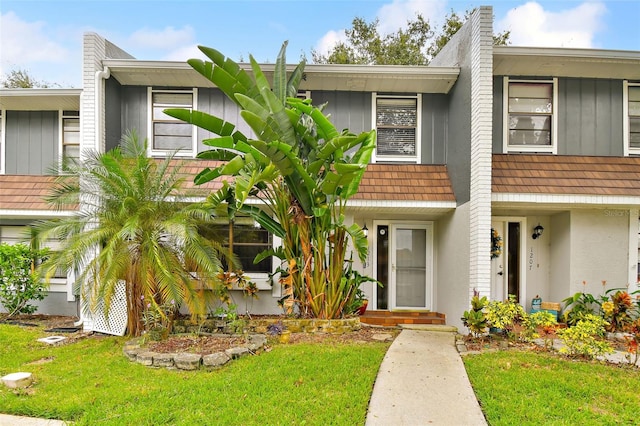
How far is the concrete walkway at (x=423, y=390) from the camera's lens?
3758 mm

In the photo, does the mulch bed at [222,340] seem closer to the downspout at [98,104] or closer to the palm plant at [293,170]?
the palm plant at [293,170]

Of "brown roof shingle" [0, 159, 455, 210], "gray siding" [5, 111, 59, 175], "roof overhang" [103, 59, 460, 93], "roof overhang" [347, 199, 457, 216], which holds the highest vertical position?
"roof overhang" [103, 59, 460, 93]

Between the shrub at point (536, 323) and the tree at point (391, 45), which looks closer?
the shrub at point (536, 323)

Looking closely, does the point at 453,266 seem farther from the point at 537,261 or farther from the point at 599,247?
the point at 599,247

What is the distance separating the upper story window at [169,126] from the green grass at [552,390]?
6.99 m

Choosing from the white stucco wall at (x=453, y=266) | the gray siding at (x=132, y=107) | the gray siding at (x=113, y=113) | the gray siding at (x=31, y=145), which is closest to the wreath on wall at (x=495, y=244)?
the white stucco wall at (x=453, y=266)

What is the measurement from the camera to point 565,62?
756cm

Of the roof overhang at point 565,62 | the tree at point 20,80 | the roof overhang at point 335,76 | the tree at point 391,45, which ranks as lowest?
the roof overhang at point 335,76

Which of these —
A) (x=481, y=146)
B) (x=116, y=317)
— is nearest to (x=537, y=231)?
(x=481, y=146)

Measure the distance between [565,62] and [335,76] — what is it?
4564 mm

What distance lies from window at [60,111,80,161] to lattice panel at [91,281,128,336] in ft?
13.4

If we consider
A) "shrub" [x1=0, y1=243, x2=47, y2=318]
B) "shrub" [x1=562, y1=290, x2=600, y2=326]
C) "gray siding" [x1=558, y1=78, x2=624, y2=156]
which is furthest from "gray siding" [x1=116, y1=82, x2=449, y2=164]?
"shrub" [x1=562, y1=290, x2=600, y2=326]

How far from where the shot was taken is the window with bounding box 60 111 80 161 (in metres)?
9.11

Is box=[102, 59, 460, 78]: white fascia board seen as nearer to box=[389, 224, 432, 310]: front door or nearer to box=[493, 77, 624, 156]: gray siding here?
box=[493, 77, 624, 156]: gray siding
